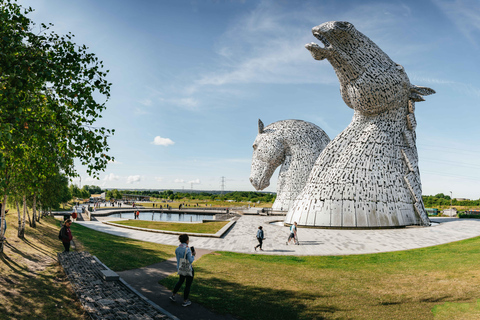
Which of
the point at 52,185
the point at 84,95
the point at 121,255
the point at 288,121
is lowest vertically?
the point at 121,255

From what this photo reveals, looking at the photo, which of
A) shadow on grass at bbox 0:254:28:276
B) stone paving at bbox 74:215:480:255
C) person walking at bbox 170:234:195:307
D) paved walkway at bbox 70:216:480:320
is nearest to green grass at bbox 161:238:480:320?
person walking at bbox 170:234:195:307

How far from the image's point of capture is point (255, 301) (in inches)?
253

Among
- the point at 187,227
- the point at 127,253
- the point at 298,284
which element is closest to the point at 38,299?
the point at 127,253

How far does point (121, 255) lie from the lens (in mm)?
11062

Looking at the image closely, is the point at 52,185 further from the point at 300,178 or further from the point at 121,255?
the point at 300,178

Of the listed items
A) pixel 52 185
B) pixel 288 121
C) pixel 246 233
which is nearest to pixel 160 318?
pixel 246 233

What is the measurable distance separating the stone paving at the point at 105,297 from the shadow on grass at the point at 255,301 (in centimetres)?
110

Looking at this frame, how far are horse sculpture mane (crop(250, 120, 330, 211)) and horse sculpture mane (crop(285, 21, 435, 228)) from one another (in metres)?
8.71

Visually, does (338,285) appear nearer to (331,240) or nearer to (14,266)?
(331,240)

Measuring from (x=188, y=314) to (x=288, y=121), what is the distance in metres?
25.4

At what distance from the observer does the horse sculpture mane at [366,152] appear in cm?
1734

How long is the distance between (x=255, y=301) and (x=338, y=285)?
2430mm

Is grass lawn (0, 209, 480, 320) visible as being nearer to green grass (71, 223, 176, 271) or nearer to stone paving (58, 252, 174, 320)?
green grass (71, 223, 176, 271)

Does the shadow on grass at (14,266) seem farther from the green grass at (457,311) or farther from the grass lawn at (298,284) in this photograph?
the green grass at (457,311)
